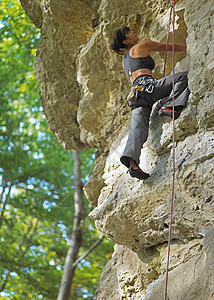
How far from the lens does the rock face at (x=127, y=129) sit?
4.13 meters

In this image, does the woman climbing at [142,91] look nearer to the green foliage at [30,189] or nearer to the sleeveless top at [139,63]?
the sleeveless top at [139,63]

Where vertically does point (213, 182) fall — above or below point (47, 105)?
below

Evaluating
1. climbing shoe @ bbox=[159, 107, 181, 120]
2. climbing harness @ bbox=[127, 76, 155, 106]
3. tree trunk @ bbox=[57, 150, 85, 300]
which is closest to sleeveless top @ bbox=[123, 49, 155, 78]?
climbing harness @ bbox=[127, 76, 155, 106]

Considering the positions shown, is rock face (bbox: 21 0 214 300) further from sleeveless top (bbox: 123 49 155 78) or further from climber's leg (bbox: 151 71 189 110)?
sleeveless top (bbox: 123 49 155 78)

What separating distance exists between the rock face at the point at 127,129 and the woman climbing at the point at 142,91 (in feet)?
0.61

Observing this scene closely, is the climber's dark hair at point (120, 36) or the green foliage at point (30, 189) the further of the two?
the green foliage at point (30, 189)

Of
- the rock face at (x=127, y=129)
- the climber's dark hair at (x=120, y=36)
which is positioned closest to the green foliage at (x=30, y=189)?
the rock face at (x=127, y=129)

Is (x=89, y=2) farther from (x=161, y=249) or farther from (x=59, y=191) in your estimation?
(x=59, y=191)

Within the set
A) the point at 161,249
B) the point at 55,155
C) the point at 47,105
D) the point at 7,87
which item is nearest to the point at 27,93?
the point at 7,87

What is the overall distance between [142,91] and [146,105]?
212mm

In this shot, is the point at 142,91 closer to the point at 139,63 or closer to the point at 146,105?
the point at 146,105

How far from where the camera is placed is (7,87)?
16391 mm

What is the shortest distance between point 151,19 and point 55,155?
11.5m

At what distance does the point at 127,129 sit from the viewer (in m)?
6.04
